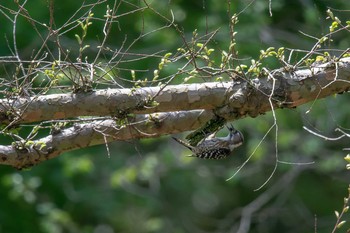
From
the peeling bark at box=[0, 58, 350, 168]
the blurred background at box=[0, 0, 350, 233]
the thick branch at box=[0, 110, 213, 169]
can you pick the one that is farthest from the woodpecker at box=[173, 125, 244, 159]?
the blurred background at box=[0, 0, 350, 233]

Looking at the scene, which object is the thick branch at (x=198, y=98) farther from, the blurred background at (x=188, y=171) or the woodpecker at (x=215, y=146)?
the blurred background at (x=188, y=171)

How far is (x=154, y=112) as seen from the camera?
4441 millimetres

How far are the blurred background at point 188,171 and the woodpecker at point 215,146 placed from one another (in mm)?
5167

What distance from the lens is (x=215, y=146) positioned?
5.27 m

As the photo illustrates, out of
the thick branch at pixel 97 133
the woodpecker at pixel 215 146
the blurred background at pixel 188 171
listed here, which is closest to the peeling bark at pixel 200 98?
the thick branch at pixel 97 133

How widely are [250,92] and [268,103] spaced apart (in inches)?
4.2

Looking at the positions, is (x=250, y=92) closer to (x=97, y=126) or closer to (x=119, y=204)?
(x=97, y=126)

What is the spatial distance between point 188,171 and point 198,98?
26.2 feet

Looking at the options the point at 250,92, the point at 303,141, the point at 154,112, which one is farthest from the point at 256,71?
the point at 303,141

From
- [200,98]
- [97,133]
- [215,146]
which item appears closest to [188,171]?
[215,146]

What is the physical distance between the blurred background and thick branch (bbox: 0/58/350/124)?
5955mm

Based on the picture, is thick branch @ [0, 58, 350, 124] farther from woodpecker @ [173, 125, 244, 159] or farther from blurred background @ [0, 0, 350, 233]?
blurred background @ [0, 0, 350, 233]

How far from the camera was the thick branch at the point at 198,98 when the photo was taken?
4.39m

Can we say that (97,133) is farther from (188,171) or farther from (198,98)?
(188,171)
